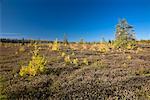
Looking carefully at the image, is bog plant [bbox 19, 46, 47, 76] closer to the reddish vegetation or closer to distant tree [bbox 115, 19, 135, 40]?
the reddish vegetation

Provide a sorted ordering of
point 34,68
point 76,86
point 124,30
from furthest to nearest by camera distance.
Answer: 1. point 124,30
2. point 34,68
3. point 76,86

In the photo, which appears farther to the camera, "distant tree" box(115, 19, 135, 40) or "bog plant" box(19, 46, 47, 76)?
"distant tree" box(115, 19, 135, 40)

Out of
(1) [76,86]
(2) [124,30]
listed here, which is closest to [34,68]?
(1) [76,86]

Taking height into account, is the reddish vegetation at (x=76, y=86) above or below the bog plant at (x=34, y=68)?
below

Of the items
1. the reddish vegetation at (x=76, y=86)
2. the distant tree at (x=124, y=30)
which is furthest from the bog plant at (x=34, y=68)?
the distant tree at (x=124, y=30)

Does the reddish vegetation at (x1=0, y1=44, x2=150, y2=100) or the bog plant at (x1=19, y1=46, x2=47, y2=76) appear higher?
the bog plant at (x1=19, y1=46, x2=47, y2=76)

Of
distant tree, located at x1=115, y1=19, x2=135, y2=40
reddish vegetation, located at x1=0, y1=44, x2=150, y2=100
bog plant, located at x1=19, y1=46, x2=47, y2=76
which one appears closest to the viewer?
reddish vegetation, located at x1=0, y1=44, x2=150, y2=100

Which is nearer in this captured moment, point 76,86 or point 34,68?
point 76,86

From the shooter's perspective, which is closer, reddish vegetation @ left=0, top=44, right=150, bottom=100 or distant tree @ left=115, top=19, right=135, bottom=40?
reddish vegetation @ left=0, top=44, right=150, bottom=100

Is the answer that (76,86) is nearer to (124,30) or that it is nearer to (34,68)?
(34,68)

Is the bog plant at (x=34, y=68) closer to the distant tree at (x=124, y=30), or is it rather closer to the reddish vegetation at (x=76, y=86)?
the reddish vegetation at (x=76, y=86)

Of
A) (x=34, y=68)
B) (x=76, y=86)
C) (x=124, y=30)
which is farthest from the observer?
(x=124, y=30)

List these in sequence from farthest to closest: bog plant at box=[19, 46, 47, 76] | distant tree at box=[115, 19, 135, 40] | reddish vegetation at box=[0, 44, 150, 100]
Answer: distant tree at box=[115, 19, 135, 40] < bog plant at box=[19, 46, 47, 76] < reddish vegetation at box=[0, 44, 150, 100]

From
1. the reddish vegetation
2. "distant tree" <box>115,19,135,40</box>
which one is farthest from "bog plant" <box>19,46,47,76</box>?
"distant tree" <box>115,19,135,40</box>
